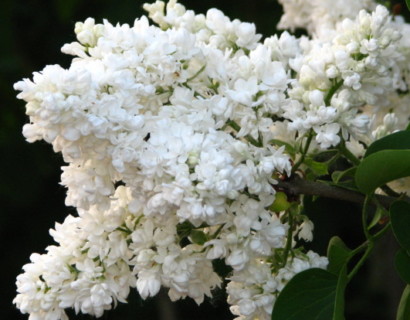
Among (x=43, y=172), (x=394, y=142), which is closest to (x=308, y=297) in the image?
(x=394, y=142)

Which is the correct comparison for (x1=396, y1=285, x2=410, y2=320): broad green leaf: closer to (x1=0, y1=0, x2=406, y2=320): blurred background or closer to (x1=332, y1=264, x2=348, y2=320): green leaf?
(x1=332, y1=264, x2=348, y2=320): green leaf

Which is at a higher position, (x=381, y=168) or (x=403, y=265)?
(x=381, y=168)

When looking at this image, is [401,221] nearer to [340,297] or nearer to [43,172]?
[340,297]

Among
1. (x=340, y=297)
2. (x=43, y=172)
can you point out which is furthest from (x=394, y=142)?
(x=43, y=172)

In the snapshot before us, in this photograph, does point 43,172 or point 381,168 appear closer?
point 381,168

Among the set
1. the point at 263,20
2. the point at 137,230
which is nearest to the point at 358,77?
the point at 137,230

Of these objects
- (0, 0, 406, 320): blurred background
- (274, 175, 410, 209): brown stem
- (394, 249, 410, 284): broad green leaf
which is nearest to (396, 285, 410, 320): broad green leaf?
(394, 249, 410, 284): broad green leaf

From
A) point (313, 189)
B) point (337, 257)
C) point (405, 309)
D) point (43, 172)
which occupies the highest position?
point (43, 172)

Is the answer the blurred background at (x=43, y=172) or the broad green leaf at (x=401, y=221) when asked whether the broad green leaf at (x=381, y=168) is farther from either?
the blurred background at (x=43, y=172)

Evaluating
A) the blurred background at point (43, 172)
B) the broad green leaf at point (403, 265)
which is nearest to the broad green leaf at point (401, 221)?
the broad green leaf at point (403, 265)
